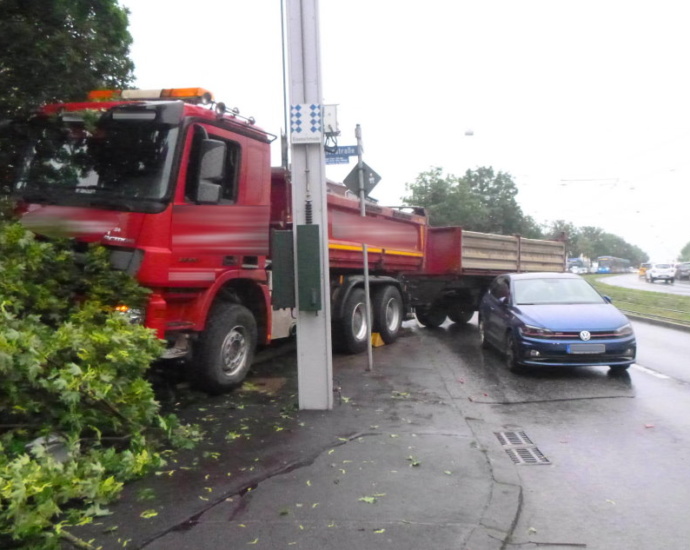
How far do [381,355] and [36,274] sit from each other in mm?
6555

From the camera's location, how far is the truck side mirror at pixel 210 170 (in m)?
6.81

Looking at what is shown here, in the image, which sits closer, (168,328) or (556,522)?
(556,522)

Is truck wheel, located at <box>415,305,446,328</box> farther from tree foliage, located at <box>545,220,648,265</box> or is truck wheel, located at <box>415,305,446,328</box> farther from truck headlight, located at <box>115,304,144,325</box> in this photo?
tree foliage, located at <box>545,220,648,265</box>

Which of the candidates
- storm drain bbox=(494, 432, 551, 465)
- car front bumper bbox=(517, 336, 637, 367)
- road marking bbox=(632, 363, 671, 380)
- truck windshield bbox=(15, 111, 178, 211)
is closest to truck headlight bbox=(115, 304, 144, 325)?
truck windshield bbox=(15, 111, 178, 211)

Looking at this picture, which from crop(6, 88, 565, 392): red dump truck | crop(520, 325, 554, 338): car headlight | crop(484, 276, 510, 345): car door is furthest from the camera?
crop(484, 276, 510, 345): car door

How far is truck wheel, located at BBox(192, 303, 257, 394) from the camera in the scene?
7.12 m

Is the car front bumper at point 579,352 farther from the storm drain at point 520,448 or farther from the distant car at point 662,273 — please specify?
the distant car at point 662,273

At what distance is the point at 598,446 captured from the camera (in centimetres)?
594

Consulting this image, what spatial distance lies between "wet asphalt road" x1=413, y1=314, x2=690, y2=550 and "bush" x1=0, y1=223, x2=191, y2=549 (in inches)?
106

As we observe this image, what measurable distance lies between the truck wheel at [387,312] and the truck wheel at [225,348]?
4295 millimetres

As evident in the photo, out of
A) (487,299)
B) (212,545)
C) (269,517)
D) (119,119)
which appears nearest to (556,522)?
(269,517)

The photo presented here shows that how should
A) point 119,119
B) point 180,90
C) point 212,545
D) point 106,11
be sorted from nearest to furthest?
point 212,545 → point 119,119 → point 180,90 → point 106,11

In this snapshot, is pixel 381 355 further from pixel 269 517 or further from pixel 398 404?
pixel 269 517

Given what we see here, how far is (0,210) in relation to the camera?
20.5 ft
